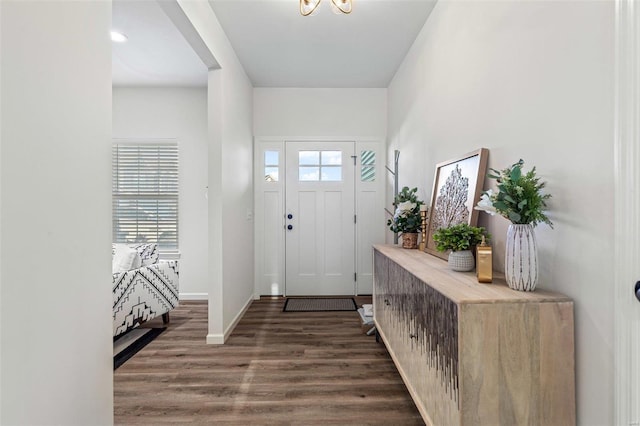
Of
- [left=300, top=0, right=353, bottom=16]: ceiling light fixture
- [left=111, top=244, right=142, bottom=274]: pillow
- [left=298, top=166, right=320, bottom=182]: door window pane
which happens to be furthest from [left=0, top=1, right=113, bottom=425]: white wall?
[left=298, top=166, right=320, bottom=182]: door window pane

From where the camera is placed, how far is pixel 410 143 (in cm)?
296

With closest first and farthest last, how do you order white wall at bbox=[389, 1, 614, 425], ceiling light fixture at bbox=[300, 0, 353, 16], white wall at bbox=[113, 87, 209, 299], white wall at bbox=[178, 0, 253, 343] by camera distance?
1. white wall at bbox=[389, 1, 614, 425]
2. ceiling light fixture at bbox=[300, 0, 353, 16]
3. white wall at bbox=[178, 0, 253, 343]
4. white wall at bbox=[113, 87, 209, 299]

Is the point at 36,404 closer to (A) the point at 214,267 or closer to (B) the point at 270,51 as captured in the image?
(A) the point at 214,267

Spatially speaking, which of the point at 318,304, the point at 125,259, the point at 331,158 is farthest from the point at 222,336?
the point at 331,158

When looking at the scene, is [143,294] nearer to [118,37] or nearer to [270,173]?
[270,173]

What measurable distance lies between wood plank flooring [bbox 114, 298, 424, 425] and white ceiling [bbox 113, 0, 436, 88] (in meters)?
2.63

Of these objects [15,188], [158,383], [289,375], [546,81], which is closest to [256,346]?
[289,375]

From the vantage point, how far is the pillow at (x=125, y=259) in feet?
8.95

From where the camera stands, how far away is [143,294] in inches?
106

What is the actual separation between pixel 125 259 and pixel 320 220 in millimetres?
2156

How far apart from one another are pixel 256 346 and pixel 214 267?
2.45ft

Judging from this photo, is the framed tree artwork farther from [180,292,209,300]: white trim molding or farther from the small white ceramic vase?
[180,292,209,300]: white trim molding

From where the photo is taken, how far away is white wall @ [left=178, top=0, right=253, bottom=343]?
2.56 meters

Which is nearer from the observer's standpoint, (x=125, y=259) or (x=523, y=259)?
(x=523, y=259)
